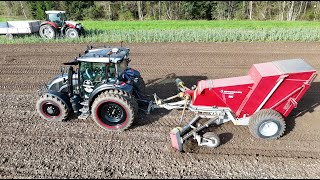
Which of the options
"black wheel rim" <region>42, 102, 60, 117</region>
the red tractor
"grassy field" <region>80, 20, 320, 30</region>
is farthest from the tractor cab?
"black wheel rim" <region>42, 102, 60, 117</region>

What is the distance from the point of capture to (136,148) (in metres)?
6.45

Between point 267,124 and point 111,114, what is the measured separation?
3.72 m

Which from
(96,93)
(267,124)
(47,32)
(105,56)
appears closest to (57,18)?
(47,32)

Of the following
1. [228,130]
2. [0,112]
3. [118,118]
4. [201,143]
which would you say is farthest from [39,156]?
[228,130]

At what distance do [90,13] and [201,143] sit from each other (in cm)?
3681

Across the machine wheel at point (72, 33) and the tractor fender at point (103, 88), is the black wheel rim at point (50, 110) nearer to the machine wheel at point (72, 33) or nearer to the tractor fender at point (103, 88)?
the tractor fender at point (103, 88)

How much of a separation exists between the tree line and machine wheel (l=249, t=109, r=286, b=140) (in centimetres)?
3475

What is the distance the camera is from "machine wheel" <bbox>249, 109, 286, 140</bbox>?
633cm

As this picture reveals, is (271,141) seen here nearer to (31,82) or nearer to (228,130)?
(228,130)

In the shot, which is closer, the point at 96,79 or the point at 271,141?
the point at 271,141

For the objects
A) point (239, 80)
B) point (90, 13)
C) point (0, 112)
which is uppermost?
point (90, 13)

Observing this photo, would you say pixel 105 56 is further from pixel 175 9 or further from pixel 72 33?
pixel 175 9

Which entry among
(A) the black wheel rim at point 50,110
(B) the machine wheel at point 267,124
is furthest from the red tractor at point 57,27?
(B) the machine wheel at point 267,124

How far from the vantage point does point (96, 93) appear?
22.4 ft
